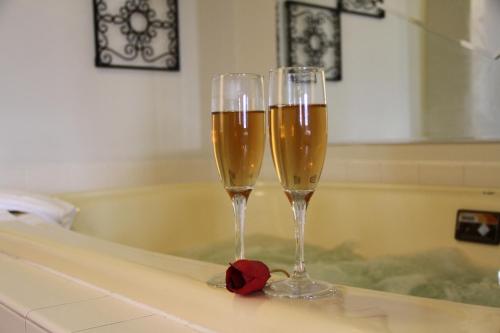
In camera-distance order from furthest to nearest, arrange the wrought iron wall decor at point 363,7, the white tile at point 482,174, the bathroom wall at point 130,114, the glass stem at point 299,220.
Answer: the wrought iron wall decor at point 363,7, the bathroom wall at point 130,114, the white tile at point 482,174, the glass stem at point 299,220

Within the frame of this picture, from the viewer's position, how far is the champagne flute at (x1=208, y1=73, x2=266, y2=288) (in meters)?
0.71

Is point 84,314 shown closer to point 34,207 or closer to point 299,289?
point 299,289

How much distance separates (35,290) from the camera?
2.52 ft

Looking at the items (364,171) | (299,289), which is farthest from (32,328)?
(364,171)

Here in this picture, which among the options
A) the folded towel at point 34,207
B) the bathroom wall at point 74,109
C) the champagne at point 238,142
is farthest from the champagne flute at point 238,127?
the bathroom wall at point 74,109

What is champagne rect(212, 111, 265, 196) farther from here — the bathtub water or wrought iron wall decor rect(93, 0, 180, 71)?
wrought iron wall decor rect(93, 0, 180, 71)

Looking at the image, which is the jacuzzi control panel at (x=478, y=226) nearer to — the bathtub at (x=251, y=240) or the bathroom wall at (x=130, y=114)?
the bathtub at (x=251, y=240)

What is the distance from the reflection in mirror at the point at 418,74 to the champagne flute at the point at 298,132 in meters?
1.13

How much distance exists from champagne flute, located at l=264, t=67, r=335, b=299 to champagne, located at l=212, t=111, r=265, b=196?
55mm

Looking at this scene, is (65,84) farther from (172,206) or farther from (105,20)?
(172,206)

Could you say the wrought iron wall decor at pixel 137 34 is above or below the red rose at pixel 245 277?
above

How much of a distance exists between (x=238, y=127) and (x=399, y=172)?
3.90 ft

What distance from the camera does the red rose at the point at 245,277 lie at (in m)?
0.63

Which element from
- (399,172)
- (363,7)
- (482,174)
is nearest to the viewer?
(482,174)
